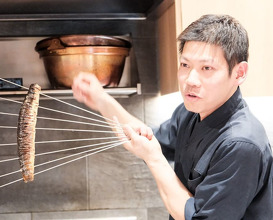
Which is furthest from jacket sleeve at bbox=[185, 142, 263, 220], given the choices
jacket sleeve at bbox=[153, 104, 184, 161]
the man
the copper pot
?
the copper pot

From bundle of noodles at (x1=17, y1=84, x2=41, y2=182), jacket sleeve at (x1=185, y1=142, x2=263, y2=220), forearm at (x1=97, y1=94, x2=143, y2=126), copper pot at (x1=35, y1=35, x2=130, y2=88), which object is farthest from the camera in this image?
copper pot at (x1=35, y1=35, x2=130, y2=88)

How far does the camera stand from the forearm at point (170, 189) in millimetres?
1313

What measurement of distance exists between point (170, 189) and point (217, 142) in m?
0.18

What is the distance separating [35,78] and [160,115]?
1.83 ft

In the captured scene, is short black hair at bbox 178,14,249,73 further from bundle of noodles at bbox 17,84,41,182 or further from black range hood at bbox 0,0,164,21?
black range hood at bbox 0,0,164,21

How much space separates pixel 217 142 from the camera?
1315 mm

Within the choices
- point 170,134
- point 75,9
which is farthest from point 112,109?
point 75,9

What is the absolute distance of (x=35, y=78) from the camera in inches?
81.9

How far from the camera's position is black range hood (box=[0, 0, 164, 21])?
1.96 metres

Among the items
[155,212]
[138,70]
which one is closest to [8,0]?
[138,70]

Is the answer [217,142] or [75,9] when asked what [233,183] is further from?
[75,9]

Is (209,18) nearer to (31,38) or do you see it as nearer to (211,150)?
(211,150)

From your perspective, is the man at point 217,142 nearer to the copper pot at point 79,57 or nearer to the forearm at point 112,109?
the forearm at point 112,109

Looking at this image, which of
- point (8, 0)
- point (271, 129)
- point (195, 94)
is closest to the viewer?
point (195, 94)
